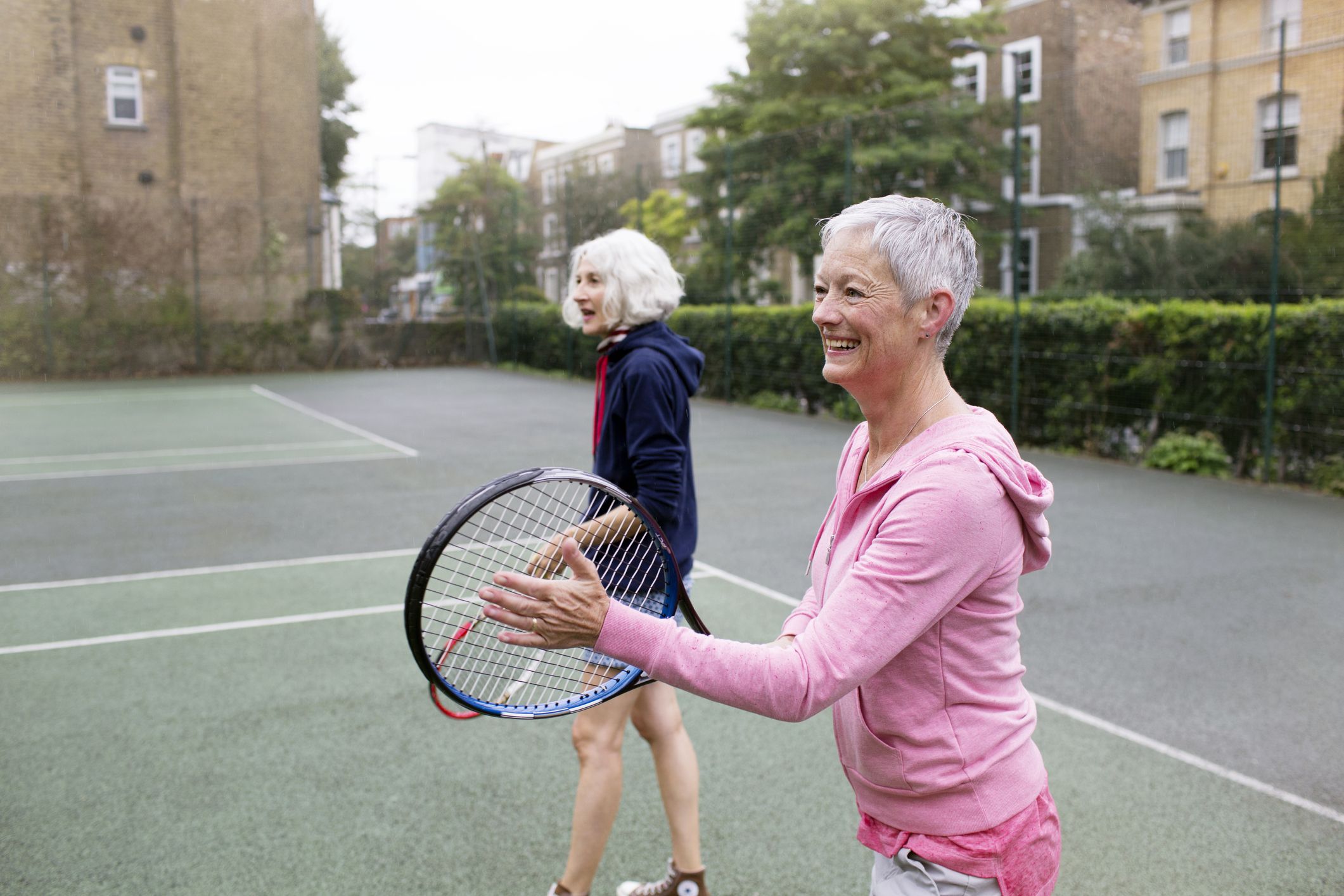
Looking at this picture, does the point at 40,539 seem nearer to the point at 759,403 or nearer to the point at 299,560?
the point at 299,560

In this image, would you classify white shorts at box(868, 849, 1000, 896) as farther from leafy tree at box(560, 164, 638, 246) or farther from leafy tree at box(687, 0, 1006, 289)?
leafy tree at box(560, 164, 638, 246)

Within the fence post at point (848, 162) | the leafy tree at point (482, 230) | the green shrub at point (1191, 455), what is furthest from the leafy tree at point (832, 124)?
the leafy tree at point (482, 230)

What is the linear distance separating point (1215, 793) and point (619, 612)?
3.09 meters

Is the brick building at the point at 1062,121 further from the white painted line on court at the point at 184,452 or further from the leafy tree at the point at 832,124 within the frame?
the white painted line on court at the point at 184,452

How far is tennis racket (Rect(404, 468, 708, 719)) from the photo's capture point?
182cm

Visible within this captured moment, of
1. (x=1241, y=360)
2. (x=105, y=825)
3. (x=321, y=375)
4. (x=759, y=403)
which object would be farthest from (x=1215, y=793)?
(x=321, y=375)

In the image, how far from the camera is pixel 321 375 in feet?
86.7

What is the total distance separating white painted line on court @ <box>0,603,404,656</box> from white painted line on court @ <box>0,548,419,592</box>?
0.96m

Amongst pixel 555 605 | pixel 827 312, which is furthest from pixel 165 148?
pixel 555 605

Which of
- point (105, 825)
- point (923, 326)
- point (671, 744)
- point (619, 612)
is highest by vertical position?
point (923, 326)

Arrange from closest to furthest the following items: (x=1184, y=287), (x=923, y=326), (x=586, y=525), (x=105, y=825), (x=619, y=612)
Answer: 1. (x=619, y=612)
2. (x=923, y=326)
3. (x=586, y=525)
4. (x=105, y=825)
5. (x=1184, y=287)


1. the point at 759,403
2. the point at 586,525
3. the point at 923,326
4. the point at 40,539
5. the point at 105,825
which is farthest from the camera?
the point at 759,403

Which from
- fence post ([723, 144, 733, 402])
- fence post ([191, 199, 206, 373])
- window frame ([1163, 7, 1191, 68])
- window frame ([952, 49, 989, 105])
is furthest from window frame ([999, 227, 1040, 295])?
fence post ([191, 199, 206, 373])

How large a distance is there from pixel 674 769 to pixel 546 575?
132 centimetres
